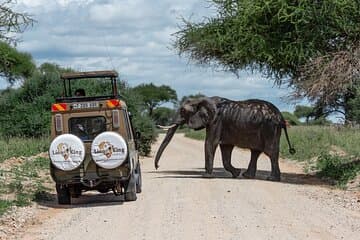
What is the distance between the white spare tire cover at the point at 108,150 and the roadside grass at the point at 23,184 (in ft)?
6.48

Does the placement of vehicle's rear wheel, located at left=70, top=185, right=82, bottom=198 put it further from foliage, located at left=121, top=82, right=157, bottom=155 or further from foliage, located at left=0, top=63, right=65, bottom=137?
foliage, located at left=121, top=82, right=157, bottom=155

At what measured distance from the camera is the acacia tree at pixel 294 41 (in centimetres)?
2031

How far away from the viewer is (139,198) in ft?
56.9

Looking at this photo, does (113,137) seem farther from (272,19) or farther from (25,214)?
(272,19)

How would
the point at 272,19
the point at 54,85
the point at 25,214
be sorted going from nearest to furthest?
the point at 25,214 < the point at 272,19 < the point at 54,85

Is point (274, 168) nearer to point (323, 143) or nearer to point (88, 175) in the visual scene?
point (88, 175)

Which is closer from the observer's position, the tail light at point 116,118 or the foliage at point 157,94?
the tail light at point 116,118

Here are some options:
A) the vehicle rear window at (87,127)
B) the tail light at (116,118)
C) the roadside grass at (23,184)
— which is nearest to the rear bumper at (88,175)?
the vehicle rear window at (87,127)

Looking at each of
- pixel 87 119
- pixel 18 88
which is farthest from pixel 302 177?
pixel 18 88

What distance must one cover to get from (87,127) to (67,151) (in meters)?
0.96

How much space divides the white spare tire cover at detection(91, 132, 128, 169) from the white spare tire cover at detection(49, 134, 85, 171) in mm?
289

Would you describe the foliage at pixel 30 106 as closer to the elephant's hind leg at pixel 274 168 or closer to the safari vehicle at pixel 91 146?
the elephant's hind leg at pixel 274 168

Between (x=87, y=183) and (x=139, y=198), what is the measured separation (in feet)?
5.28

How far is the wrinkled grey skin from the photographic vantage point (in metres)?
22.7
